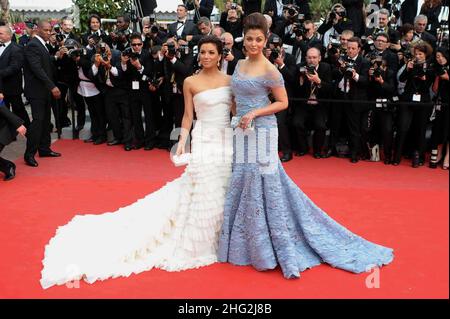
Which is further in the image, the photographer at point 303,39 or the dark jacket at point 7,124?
the photographer at point 303,39

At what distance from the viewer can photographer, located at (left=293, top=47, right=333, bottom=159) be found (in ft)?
19.3

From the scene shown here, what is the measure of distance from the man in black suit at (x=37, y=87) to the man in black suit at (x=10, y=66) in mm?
181

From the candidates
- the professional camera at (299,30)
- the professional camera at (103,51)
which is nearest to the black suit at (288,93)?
the professional camera at (299,30)

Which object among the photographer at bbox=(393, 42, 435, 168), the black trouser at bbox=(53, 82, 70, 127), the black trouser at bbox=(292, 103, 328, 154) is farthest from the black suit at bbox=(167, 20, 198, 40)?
the photographer at bbox=(393, 42, 435, 168)

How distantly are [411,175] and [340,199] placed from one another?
4.21ft

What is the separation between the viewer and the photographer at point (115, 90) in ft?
21.3

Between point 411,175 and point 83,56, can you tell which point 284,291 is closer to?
point 411,175

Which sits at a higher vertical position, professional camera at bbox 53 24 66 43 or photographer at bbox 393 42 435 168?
professional camera at bbox 53 24 66 43

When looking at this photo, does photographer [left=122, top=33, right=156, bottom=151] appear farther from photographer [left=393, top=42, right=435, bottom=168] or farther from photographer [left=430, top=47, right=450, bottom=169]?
photographer [left=430, top=47, right=450, bottom=169]

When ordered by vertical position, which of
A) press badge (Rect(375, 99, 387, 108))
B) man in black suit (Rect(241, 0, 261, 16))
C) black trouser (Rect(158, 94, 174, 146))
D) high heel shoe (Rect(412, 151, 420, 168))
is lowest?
high heel shoe (Rect(412, 151, 420, 168))

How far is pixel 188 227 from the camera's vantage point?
3.45m

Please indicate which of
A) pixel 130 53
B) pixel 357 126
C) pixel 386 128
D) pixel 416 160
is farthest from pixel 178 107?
pixel 416 160

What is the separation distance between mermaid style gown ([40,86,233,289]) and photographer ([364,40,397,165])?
9.93ft

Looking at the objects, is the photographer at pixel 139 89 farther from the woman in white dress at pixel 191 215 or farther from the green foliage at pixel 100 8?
the green foliage at pixel 100 8
